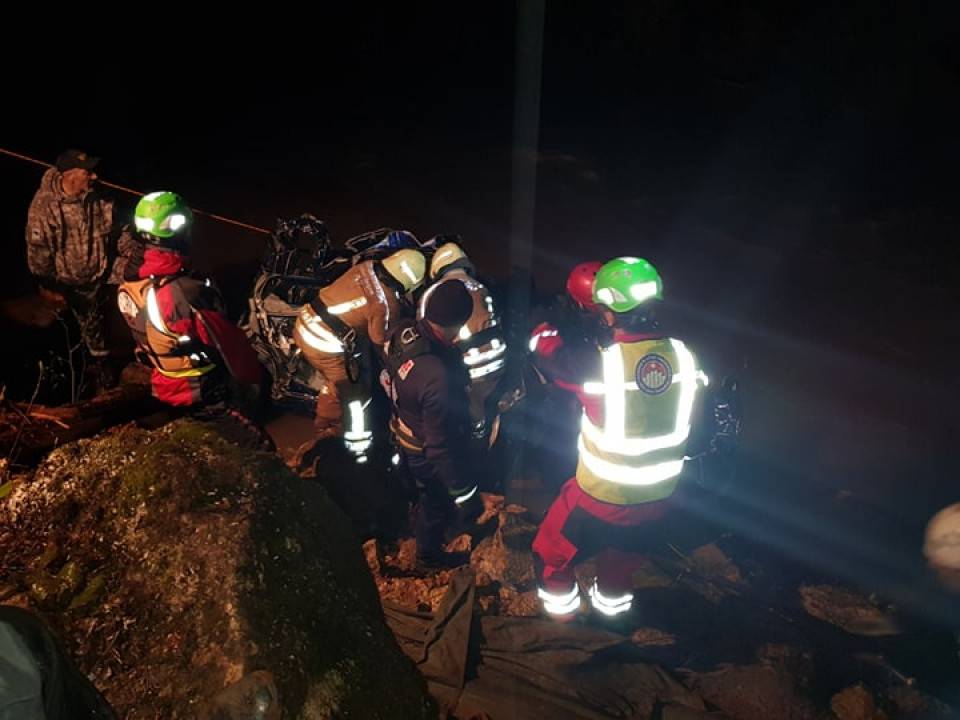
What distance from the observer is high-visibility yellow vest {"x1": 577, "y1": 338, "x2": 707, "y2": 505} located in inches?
141

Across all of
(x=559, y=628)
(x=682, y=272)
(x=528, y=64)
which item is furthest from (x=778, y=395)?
(x=528, y=64)

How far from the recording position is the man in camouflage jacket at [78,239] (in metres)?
5.51

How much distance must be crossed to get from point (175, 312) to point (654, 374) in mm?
2902

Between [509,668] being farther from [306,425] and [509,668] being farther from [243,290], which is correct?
[243,290]

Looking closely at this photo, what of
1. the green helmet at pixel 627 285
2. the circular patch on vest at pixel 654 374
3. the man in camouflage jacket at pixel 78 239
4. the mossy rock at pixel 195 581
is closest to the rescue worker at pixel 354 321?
the green helmet at pixel 627 285

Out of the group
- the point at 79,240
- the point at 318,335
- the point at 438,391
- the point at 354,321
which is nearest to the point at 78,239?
the point at 79,240

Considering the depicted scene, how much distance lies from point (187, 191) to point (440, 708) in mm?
8922

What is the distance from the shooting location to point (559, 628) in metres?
3.87

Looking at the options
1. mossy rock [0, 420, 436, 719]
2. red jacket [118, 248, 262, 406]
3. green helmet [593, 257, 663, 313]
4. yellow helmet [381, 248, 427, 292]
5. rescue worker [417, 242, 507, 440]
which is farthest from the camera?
yellow helmet [381, 248, 427, 292]

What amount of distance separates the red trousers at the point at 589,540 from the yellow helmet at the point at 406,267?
1859 millimetres

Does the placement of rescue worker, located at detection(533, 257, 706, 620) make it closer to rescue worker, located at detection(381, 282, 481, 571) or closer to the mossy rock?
rescue worker, located at detection(381, 282, 481, 571)

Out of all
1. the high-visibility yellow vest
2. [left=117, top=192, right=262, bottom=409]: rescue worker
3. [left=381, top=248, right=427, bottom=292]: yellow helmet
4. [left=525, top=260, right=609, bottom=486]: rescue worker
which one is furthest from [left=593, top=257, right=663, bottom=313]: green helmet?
[left=117, top=192, right=262, bottom=409]: rescue worker

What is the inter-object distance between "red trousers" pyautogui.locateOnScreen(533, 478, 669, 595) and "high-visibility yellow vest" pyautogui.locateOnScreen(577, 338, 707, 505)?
15 centimetres

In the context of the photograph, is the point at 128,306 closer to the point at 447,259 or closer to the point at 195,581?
the point at 447,259
